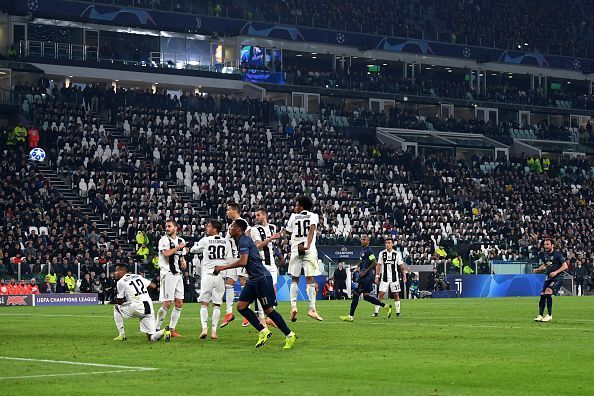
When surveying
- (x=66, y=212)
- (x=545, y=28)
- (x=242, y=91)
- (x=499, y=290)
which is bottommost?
(x=499, y=290)

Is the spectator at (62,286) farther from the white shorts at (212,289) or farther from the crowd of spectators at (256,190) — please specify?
the white shorts at (212,289)

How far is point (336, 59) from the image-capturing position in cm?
9456

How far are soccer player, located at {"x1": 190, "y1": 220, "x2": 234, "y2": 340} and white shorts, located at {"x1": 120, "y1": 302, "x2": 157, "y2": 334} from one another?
109 centimetres

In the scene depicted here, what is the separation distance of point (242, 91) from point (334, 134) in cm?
903

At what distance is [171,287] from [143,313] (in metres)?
1.26

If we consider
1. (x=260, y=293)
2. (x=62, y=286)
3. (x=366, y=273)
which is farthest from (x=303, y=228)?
(x=62, y=286)

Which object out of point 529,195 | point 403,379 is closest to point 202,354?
point 403,379

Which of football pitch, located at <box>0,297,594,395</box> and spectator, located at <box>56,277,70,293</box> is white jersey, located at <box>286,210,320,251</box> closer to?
football pitch, located at <box>0,297,594,395</box>

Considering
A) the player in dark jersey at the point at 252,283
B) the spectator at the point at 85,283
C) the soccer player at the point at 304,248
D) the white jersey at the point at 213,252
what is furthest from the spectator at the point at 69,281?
the player in dark jersey at the point at 252,283

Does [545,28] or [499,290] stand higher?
[545,28]

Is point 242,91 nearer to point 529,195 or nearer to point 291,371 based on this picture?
point 529,195

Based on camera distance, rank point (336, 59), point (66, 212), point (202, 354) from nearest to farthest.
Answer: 1. point (202, 354)
2. point (66, 212)
3. point (336, 59)

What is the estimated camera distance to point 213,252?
24.4 metres

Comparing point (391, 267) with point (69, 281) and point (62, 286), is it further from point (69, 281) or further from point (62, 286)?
point (62, 286)
